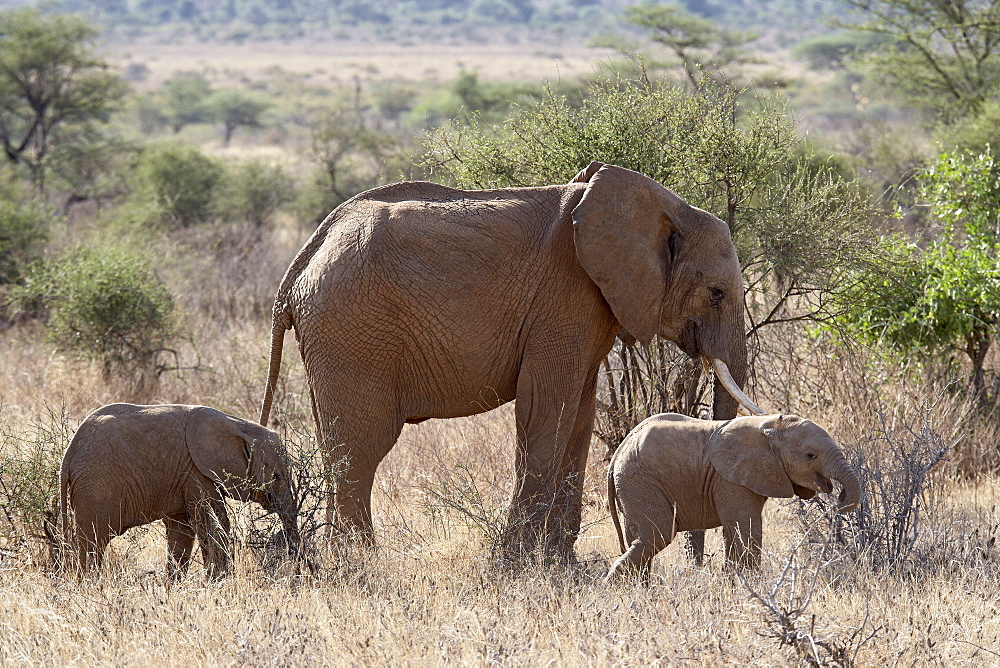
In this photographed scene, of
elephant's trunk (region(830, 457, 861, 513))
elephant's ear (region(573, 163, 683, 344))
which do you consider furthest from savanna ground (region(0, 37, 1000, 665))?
elephant's ear (region(573, 163, 683, 344))

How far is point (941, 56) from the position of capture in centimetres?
2109

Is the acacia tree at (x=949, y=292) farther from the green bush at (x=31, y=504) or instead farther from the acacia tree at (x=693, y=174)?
the green bush at (x=31, y=504)

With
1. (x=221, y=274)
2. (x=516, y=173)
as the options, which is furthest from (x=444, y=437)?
(x=221, y=274)

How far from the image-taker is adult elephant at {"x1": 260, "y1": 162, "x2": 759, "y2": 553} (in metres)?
5.77

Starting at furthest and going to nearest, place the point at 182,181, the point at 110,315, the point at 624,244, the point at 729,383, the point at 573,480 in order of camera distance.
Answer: the point at 182,181
the point at 110,315
the point at 573,480
the point at 729,383
the point at 624,244

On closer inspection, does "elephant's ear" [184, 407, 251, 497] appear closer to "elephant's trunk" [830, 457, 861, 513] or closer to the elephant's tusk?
the elephant's tusk

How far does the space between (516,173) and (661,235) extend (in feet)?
7.47

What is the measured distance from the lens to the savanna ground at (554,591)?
4590 mm

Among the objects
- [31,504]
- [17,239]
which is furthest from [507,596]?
[17,239]

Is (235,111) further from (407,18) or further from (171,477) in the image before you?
(407,18)

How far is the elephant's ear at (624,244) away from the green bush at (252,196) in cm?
1495

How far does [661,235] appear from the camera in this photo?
597 centimetres

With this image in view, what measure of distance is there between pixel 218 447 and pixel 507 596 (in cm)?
157

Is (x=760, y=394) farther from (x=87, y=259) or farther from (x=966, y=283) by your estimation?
(x=87, y=259)
